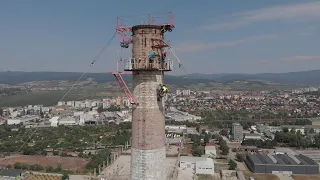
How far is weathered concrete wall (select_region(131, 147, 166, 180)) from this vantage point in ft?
20.4

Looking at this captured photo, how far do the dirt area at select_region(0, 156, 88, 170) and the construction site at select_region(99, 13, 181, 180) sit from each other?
29.3m

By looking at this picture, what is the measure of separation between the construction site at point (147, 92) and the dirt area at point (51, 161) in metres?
29.3

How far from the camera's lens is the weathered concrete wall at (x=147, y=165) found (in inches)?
244

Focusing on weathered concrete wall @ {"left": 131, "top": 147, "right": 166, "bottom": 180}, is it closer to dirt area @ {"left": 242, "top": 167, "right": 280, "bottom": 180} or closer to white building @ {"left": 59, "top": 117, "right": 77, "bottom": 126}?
dirt area @ {"left": 242, "top": 167, "right": 280, "bottom": 180}

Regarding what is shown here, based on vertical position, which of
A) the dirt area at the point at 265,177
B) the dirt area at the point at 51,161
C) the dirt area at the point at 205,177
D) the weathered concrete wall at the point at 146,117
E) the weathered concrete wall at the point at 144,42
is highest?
the weathered concrete wall at the point at 144,42

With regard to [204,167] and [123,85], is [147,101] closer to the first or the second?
[123,85]

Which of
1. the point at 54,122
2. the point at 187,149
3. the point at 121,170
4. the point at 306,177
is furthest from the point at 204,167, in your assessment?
the point at 54,122

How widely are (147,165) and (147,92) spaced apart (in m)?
1.52

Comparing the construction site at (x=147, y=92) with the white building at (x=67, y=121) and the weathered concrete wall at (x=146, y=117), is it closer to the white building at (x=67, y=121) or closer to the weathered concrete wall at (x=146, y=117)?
the weathered concrete wall at (x=146, y=117)

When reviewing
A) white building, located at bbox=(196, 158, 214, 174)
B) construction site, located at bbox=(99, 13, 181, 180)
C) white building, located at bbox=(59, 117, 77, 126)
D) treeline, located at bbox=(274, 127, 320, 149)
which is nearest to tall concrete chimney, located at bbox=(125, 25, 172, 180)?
construction site, located at bbox=(99, 13, 181, 180)

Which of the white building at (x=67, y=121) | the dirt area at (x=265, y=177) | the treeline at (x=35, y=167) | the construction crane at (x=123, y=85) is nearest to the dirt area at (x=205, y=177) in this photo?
the dirt area at (x=265, y=177)

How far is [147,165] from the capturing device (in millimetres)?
6227

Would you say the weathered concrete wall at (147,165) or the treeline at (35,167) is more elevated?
the weathered concrete wall at (147,165)

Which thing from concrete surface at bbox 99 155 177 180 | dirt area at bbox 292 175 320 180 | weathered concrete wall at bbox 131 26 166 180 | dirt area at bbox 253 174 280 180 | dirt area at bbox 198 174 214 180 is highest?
weathered concrete wall at bbox 131 26 166 180
